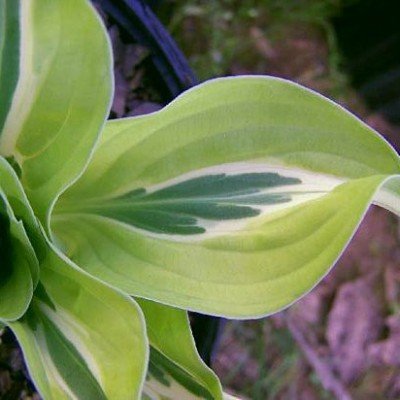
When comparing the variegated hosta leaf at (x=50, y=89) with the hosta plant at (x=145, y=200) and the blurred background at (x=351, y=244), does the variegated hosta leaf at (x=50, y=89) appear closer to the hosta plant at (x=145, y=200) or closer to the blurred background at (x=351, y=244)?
the hosta plant at (x=145, y=200)

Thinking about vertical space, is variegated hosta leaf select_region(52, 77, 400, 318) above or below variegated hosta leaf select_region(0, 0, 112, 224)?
below

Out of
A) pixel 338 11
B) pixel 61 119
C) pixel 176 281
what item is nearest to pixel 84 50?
pixel 61 119

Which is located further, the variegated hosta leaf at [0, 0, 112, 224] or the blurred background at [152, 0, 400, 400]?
the blurred background at [152, 0, 400, 400]

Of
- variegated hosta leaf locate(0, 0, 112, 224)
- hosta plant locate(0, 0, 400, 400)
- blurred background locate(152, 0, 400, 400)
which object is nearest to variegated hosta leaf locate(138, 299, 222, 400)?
hosta plant locate(0, 0, 400, 400)

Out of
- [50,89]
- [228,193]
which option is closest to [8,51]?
[50,89]

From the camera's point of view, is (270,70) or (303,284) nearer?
(303,284)

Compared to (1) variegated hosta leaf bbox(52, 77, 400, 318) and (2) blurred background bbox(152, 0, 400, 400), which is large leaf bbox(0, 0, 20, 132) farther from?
(2) blurred background bbox(152, 0, 400, 400)

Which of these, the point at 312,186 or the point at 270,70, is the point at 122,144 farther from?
the point at 270,70
